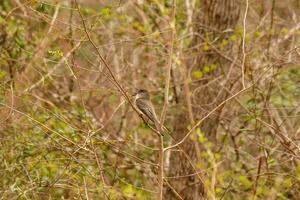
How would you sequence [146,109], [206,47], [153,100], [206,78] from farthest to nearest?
[153,100], [206,78], [206,47], [146,109]

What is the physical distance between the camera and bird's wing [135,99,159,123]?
6.60 m

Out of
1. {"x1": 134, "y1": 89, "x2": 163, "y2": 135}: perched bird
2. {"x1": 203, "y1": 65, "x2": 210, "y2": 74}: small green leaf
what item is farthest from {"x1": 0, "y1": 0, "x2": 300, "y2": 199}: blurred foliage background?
{"x1": 134, "y1": 89, "x2": 163, "y2": 135}: perched bird

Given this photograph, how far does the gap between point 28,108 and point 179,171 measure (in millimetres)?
1755

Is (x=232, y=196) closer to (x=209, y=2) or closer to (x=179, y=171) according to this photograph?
(x=179, y=171)

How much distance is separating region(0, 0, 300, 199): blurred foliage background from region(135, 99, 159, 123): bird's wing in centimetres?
33

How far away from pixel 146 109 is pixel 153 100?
7.31 ft

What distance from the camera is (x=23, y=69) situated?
872 centimetres

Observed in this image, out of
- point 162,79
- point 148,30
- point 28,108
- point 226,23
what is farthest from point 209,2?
point 28,108

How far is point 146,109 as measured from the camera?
680 cm

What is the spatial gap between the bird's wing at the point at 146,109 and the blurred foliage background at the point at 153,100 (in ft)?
1.07

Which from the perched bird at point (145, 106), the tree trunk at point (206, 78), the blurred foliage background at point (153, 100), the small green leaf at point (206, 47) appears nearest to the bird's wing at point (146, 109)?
the perched bird at point (145, 106)

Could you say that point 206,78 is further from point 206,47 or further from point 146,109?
point 146,109

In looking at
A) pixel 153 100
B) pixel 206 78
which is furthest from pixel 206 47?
pixel 153 100

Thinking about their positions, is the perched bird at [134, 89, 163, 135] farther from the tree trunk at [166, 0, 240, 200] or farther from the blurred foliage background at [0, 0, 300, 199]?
the tree trunk at [166, 0, 240, 200]
